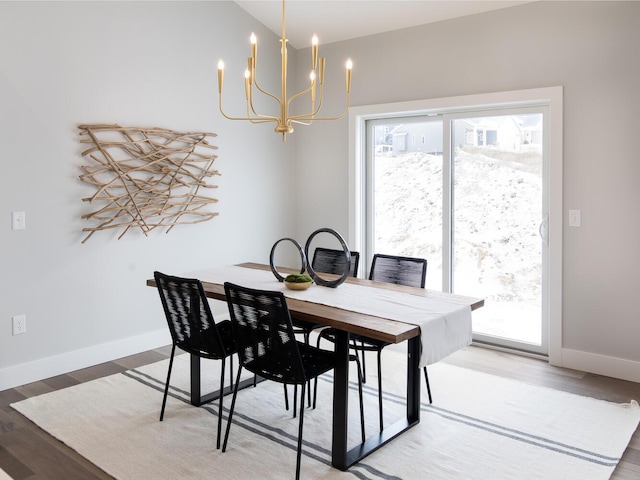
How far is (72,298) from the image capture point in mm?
3842

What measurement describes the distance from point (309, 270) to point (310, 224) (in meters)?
2.26

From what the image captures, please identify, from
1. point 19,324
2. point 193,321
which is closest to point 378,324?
point 193,321

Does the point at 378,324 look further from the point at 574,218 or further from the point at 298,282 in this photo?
the point at 574,218

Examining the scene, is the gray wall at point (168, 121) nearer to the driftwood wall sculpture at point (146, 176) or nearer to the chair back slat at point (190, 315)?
the driftwood wall sculpture at point (146, 176)

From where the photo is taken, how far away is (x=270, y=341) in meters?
2.50

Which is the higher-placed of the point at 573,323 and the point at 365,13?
the point at 365,13

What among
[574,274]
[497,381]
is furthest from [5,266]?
[574,274]

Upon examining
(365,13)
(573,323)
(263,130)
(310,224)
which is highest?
(365,13)

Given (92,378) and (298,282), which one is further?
(92,378)

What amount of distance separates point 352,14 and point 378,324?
10.1 ft

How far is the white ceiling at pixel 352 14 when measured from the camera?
4.20 metres

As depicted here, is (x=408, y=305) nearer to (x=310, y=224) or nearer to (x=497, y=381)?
(x=497, y=381)

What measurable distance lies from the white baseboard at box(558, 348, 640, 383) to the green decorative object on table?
2.06 meters

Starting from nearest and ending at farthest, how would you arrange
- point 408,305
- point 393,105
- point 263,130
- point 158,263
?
point 408,305 → point 158,263 → point 393,105 → point 263,130
